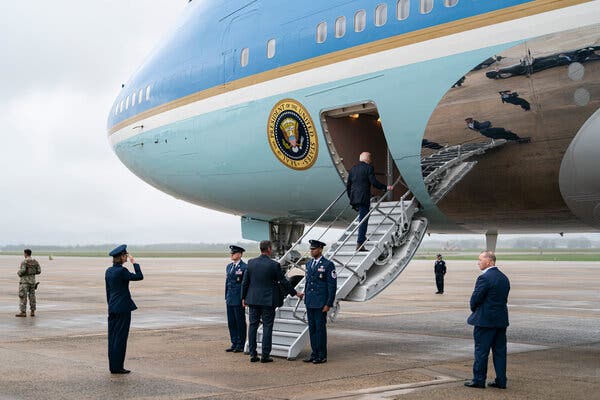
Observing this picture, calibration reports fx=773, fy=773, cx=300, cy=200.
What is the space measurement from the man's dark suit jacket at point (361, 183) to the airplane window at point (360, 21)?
77.6 inches

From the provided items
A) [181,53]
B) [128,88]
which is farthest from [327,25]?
[128,88]

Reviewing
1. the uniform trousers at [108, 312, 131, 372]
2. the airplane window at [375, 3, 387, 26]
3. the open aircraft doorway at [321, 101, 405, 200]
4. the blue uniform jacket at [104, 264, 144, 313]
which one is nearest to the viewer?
the uniform trousers at [108, 312, 131, 372]

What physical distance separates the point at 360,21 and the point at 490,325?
4.90 m

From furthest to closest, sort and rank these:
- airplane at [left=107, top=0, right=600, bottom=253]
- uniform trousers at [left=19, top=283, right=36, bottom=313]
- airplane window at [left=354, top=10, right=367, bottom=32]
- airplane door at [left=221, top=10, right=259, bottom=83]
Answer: uniform trousers at [left=19, top=283, right=36, bottom=313], airplane door at [left=221, top=10, right=259, bottom=83], airplane window at [left=354, top=10, right=367, bottom=32], airplane at [left=107, top=0, right=600, bottom=253]

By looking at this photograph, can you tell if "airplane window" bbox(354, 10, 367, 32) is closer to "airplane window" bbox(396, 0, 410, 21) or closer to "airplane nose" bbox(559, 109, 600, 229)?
"airplane window" bbox(396, 0, 410, 21)

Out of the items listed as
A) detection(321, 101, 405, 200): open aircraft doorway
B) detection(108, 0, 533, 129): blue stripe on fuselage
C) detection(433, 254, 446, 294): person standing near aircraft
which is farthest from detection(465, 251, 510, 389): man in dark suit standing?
detection(433, 254, 446, 294): person standing near aircraft

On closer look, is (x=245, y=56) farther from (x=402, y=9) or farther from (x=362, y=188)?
(x=402, y=9)

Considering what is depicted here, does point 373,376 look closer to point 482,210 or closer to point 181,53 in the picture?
point 482,210

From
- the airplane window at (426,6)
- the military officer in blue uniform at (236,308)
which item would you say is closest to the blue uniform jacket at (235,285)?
the military officer in blue uniform at (236,308)

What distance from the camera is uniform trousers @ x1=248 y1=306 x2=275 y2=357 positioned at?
10.2 meters

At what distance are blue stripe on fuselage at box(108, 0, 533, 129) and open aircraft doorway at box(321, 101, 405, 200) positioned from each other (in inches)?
39.5

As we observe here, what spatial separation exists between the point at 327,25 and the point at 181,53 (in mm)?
4616

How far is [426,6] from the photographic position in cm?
1008

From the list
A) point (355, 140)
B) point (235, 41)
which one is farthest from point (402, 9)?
point (235, 41)
